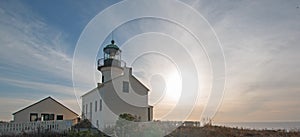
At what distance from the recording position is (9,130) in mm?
15492

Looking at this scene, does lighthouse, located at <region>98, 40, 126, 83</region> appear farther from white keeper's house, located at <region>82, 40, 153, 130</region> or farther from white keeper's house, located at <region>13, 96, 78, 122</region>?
white keeper's house, located at <region>13, 96, 78, 122</region>

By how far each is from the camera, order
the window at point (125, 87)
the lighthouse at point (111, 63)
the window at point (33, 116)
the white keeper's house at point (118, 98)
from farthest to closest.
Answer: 1. the window at point (33, 116)
2. the lighthouse at point (111, 63)
3. the window at point (125, 87)
4. the white keeper's house at point (118, 98)

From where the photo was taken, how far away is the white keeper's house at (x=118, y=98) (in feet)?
65.4

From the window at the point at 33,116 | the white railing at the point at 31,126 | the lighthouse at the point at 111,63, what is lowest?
the white railing at the point at 31,126

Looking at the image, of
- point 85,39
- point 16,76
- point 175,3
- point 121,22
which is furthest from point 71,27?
point 16,76

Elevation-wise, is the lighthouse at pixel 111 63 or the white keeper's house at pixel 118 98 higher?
the lighthouse at pixel 111 63

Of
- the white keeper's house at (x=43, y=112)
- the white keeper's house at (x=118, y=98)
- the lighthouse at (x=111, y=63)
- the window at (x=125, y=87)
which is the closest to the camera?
the white keeper's house at (x=118, y=98)

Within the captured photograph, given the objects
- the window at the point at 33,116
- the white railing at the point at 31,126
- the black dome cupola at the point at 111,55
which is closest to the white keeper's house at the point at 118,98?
the black dome cupola at the point at 111,55

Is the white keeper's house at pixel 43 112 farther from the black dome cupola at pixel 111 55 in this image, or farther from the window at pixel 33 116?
the black dome cupola at pixel 111 55

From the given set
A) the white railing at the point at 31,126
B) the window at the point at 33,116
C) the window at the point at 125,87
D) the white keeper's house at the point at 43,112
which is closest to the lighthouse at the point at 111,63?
the window at the point at 125,87

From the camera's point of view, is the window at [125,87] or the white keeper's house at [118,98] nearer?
the white keeper's house at [118,98]

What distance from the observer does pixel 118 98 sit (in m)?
20.4

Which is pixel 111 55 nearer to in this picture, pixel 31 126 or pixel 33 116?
pixel 33 116

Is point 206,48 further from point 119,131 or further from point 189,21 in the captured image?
point 119,131
